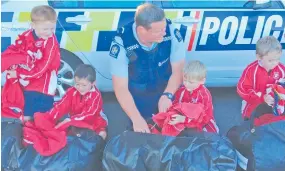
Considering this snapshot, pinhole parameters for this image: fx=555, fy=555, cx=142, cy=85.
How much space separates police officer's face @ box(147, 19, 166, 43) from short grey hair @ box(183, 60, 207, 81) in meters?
0.26

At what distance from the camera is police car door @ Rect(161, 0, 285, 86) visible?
4469 millimetres

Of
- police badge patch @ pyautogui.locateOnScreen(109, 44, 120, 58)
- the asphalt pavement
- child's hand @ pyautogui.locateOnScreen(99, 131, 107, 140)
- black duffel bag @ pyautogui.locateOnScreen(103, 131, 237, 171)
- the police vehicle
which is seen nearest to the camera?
black duffel bag @ pyautogui.locateOnScreen(103, 131, 237, 171)

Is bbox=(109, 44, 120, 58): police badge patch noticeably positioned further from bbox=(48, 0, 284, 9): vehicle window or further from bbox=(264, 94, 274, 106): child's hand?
bbox=(264, 94, 274, 106): child's hand

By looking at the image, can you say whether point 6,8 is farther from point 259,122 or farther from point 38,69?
point 259,122

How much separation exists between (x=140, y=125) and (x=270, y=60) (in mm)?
1009

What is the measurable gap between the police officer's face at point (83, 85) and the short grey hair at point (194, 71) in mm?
684

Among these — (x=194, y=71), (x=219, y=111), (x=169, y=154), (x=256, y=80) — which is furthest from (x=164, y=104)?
(x=219, y=111)

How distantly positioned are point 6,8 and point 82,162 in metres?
1.49

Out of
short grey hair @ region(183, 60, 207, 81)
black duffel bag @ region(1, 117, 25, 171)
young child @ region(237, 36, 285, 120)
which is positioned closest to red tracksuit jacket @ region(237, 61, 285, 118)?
young child @ region(237, 36, 285, 120)

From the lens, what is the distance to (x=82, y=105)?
395cm

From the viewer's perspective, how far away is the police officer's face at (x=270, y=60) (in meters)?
3.81

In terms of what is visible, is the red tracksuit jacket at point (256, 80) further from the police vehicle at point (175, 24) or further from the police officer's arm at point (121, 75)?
the police officer's arm at point (121, 75)

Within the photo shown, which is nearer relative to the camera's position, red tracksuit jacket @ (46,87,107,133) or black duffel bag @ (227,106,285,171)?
black duffel bag @ (227,106,285,171)

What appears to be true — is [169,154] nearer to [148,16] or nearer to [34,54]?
[148,16]
